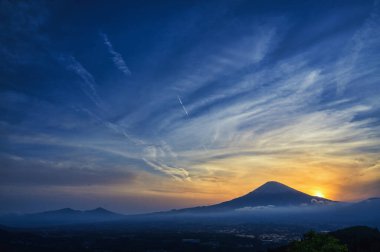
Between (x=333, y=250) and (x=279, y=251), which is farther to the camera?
(x=279, y=251)

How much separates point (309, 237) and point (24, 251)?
647 ft

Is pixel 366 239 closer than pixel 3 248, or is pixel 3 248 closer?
pixel 366 239

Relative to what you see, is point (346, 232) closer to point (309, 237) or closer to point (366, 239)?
point (366, 239)

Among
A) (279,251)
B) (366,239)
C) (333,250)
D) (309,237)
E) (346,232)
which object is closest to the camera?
(333,250)

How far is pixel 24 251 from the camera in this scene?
198m

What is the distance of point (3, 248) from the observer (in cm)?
19300

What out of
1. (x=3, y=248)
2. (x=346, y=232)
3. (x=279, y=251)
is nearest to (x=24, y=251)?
(x=3, y=248)

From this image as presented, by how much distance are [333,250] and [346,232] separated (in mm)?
121140

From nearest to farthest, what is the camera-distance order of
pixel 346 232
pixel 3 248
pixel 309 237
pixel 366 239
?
pixel 309 237
pixel 366 239
pixel 346 232
pixel 3 248

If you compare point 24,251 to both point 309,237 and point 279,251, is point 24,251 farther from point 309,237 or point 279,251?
point 309,237

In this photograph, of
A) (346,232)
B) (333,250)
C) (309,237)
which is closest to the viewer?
(333,250)

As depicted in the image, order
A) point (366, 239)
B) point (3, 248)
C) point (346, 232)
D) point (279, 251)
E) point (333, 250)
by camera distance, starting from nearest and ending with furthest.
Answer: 1. point (333, 250)
2. point (366, 239)
3. point (279, 251)
4. point (346, 232)
5. point (3, 248)

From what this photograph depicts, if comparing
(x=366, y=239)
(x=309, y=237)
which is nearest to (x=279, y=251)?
(x=366, y=239)

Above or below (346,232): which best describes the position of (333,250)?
below
